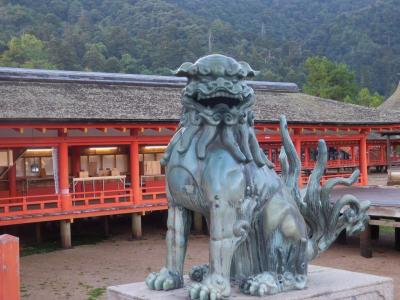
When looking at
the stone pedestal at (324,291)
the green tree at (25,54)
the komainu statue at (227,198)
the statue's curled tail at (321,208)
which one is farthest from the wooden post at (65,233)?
the green tree at (25,54)

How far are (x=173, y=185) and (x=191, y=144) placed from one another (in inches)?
14.3

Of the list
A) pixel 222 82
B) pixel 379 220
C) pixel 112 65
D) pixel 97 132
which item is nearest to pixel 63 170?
pixel 97 132

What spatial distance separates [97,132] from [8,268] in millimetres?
11817

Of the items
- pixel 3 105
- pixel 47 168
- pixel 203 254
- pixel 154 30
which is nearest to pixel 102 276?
pixel 203 254

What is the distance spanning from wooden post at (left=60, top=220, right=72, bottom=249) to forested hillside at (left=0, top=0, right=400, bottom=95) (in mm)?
41704

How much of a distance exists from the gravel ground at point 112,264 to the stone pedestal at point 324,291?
5.45 m

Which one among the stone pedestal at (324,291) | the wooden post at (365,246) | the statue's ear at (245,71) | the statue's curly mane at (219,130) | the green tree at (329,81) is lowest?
the wooden post at (365,246)

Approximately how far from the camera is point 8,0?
72.3m

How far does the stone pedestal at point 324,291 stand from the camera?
4.79 metres

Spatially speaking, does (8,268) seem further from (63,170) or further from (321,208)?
(63,170)

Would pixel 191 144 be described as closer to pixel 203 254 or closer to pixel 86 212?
pixel 203 254

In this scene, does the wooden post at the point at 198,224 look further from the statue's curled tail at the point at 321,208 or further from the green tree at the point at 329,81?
the green tree at the point at 329,81

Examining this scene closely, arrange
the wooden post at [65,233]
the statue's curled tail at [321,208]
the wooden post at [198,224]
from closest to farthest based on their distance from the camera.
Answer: the statue's curled tail at [321,208]
the wooden post at [65,233]
the wooden post at [198,224]

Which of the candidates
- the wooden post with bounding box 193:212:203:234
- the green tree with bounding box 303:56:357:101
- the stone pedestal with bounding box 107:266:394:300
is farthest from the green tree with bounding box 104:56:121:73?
the stone pedestal with bounding box 107:266:394:300
